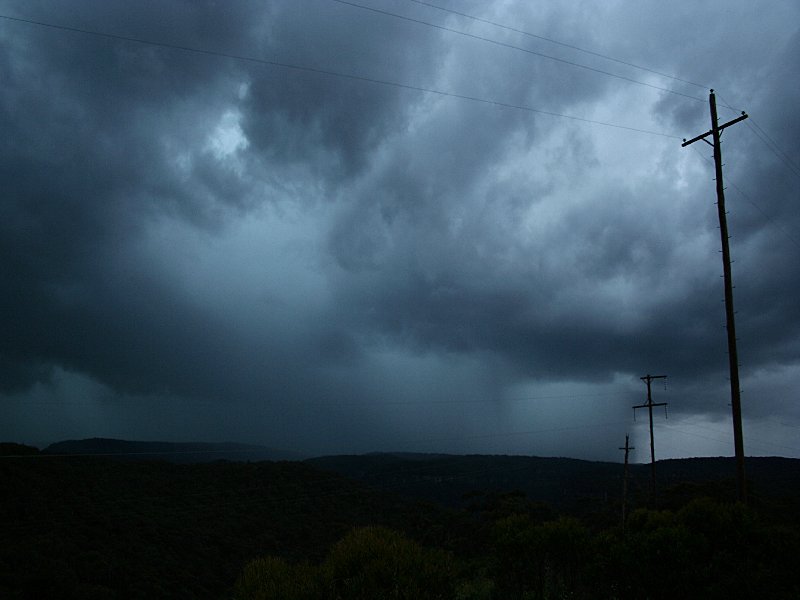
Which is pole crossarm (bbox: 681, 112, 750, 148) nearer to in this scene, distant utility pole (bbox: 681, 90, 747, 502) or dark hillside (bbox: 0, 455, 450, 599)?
distant utility pole (bbox: 681, 90, 747, 502)

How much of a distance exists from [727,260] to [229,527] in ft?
250

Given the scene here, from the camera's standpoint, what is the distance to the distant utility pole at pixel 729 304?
18.6 m

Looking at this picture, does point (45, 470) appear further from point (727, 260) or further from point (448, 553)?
point (727, 260)

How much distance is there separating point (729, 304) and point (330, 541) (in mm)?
66329

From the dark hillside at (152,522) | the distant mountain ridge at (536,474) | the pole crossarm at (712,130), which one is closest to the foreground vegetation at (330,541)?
the dark hillside at (152,522)

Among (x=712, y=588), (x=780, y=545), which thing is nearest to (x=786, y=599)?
(x=712, y=588)

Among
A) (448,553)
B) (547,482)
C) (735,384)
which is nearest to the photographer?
(448,553)

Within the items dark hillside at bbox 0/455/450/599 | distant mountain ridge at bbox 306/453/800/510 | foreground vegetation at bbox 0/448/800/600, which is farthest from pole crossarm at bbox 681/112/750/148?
distant mountain ridge at bbox 306/453/800/510

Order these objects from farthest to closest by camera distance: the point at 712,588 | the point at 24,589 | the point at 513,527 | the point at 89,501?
the point at 89,501 → the point at 24,589 → the point at 513,527 → the point at 712,588

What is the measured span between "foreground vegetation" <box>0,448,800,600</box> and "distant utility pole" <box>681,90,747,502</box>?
1.97 m

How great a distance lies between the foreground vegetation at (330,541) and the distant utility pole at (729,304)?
1.97 meters

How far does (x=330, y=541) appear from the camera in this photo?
237 ft

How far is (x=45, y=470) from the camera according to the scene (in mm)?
77688

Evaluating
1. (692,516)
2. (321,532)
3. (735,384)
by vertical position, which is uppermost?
(735,384)
